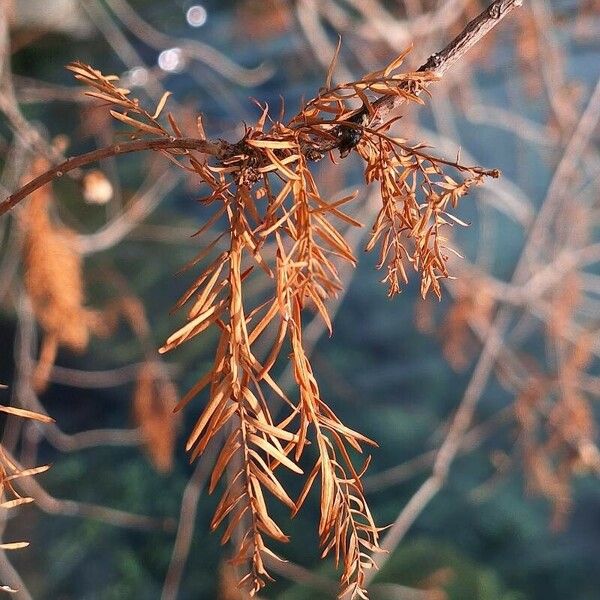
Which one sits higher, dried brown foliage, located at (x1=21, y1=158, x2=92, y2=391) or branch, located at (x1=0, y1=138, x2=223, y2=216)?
dried brown foliage, located at (x1=21, y1=158, x2=92, y2=391)

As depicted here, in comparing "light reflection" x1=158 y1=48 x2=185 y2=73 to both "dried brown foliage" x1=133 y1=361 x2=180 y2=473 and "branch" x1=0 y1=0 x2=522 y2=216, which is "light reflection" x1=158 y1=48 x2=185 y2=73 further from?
"branch" x1=0 y1=0 x2=522 y2=216

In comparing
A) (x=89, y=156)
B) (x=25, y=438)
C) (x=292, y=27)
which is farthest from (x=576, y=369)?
(x=89, y=156)

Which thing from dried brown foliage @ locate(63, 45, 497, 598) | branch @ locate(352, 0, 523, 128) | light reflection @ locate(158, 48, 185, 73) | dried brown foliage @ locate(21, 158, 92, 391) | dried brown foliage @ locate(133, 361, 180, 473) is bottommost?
dried brown foliage @ locate(63, 45, 497, 598)

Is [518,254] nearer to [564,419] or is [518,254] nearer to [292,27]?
[564,419]

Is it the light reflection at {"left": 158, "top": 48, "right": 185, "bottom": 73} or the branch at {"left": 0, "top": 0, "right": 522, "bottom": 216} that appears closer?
the branch at {"left": 0, "top": 0, "right": 522, "bottom": 216}

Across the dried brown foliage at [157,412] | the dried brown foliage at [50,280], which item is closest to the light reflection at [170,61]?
the dried brown foliage at [50,280]

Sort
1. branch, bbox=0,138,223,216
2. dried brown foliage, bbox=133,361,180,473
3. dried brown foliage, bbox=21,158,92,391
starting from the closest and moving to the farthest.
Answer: branch, bbox=0,138,223,216 → dried brown foliage, bbox=21,158,92,391 → dried brown foliage, bbox=133,361,180,473

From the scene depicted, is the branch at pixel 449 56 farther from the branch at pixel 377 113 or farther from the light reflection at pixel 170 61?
the light reflection at pixel 170 61

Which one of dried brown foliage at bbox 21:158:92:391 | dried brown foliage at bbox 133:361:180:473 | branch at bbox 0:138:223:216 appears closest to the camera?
branch at bbox 0:138:223:216

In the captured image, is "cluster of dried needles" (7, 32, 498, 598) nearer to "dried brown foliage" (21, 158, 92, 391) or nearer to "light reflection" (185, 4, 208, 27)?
"dried brown foliage" (21, 158, 92, 391)

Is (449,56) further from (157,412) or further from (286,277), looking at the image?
(157,412)

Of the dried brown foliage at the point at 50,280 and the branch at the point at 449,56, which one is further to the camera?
the dried brown foliage at the point at 50,280

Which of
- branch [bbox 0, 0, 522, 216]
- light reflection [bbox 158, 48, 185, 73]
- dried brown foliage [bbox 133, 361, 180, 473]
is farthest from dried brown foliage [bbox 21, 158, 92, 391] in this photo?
branch [bbox 0, 0, 522, 216]
